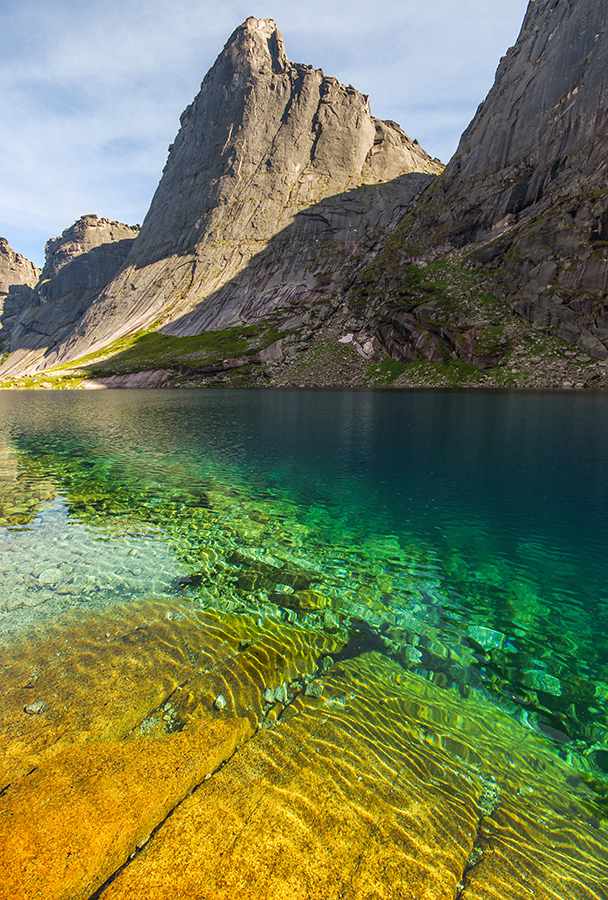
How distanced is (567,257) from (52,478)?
123m

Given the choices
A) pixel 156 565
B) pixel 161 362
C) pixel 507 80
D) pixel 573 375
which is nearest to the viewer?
pixel 156 565

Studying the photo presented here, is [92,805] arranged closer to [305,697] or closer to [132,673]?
[132,673]

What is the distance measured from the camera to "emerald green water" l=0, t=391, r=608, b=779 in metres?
10.1

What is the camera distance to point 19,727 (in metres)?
7.24

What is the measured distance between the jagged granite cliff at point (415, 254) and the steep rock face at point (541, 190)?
1.39ft

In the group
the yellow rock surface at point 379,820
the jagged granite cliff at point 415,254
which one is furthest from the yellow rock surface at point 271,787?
the jagged granite cliff at point 415,254

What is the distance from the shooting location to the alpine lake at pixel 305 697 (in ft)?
17.0

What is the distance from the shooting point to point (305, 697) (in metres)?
8.22

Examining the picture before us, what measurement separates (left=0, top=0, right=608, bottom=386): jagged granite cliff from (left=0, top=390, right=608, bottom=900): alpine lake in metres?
100

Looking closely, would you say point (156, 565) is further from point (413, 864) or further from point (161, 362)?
point (161, 362)

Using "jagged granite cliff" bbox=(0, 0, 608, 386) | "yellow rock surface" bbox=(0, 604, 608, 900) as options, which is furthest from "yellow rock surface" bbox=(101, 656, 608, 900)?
"jagged granite cliff" bbox=(0, 0, 608, 386)

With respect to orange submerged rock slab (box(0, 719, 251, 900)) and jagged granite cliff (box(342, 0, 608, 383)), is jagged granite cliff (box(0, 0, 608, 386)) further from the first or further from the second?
orange submerged rock slab (box(0, 719, 251, 900))

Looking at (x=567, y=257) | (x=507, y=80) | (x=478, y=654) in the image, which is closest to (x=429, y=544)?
(x=478, y=654)

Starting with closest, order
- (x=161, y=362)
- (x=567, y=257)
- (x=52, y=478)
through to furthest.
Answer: (x=52, y=478), (x=567, y=257), (x=161, y=362)
